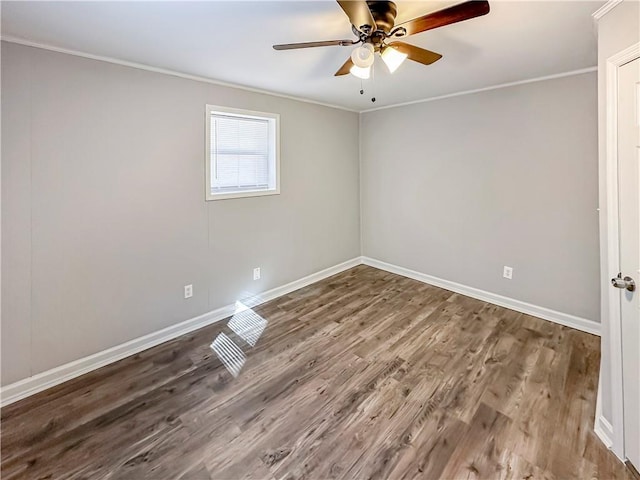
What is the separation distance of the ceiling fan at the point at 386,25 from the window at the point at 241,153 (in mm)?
1705

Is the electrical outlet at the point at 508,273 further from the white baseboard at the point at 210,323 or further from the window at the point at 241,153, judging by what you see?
the window at the point at 241,153

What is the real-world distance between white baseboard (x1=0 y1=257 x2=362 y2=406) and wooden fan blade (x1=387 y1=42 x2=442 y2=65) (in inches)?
109

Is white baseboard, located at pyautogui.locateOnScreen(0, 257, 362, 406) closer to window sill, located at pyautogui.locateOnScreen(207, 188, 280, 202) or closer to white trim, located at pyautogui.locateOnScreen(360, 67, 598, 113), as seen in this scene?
window sill, located at pyautogui.locateOnScreen(207, 188, 280, 202)

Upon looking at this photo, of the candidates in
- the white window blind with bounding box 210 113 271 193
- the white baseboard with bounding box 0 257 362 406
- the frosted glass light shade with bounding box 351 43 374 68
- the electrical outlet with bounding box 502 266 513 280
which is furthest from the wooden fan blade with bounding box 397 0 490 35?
the white baseboard with bounding box 0 257 362 406

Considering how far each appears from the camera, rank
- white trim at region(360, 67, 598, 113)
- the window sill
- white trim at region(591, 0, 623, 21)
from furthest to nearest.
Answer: the window sill
white trim at region(360, 67, 598, 113)
white trim at region(591, 0, 623, 21)

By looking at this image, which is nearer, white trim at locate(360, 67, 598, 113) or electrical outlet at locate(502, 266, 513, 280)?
white trim at locate(360, 67, 598, 113)

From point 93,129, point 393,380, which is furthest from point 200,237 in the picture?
point 393,380

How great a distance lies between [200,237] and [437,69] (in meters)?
2.62

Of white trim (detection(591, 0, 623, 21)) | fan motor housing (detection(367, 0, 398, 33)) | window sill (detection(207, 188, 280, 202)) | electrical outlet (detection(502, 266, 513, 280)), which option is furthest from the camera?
electrical outlet (detection(502, 266, 513, 280))

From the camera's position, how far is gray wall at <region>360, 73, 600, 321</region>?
2889 mm

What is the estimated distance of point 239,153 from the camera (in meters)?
3.42

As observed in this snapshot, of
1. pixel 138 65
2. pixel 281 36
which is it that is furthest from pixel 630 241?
pixel 138 65

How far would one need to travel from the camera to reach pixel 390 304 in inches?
142

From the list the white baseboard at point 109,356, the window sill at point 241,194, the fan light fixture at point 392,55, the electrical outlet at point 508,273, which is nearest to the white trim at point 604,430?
the electrical outlet at point 508,273
